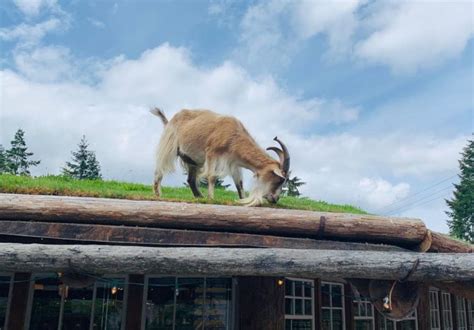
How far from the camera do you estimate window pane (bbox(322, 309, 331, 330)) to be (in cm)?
893

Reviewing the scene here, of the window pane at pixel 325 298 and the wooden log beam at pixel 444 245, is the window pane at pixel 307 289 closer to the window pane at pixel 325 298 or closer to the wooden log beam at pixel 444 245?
the window pane at pixel 325 298

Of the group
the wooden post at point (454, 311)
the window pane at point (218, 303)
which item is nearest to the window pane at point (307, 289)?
the window pane at point (218, 303)

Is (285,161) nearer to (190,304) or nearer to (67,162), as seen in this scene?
(190,304)

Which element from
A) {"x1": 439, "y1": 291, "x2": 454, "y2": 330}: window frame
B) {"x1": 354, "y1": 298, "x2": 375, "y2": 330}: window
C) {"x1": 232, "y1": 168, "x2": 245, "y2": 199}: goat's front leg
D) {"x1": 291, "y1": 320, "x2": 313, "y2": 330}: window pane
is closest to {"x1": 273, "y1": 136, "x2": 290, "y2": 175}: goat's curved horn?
{"x1": 232, "y1": 168, "x2": 245, "y2": 199}: goat's front leg

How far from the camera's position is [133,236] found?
4289 millimetres

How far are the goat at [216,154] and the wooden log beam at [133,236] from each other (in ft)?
5.72

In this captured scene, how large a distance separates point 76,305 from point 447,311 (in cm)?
1001

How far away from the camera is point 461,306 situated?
13031mm

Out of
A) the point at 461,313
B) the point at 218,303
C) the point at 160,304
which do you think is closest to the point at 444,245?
the point at 218,303

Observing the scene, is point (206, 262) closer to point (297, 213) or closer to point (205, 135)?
point (297, 213)

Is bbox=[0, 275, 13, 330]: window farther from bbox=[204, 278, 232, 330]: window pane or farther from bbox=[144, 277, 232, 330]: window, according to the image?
bbox=[204, 278, 232, 330]: window pane

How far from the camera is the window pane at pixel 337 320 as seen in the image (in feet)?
30.1

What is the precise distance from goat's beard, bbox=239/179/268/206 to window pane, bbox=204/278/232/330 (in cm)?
165

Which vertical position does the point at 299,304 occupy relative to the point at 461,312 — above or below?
above
